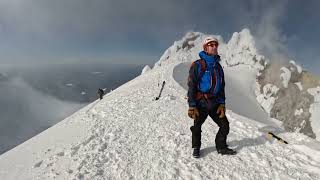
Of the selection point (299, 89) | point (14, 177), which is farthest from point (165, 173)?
point (299, 89)

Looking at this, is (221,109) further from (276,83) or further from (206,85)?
(276,83)

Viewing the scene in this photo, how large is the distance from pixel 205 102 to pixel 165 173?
7.16 feet

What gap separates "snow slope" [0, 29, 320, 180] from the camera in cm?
856

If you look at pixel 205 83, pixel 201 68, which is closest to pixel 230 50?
pixel 205 83

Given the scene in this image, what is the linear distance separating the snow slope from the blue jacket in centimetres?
176

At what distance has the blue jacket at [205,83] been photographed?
836 centimetres

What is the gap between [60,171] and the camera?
942 cm

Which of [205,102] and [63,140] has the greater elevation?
[205,102]

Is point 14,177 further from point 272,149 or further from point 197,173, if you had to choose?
point 272,149

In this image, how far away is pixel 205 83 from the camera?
8.48 meters

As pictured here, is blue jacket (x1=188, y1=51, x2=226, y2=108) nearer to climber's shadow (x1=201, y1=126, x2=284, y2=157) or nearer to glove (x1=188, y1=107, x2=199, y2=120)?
glove (x1=188, y1=107, x2=199, y2=120)

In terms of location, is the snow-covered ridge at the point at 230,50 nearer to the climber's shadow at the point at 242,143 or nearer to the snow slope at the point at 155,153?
the snow slope at the point at 155,153

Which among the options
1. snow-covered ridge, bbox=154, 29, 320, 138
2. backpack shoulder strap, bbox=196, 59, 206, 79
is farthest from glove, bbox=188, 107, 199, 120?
snow-covered ridge, bbox=154, 29, 320, 138

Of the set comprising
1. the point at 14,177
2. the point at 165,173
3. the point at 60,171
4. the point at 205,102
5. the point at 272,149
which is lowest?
the point at 14,177
